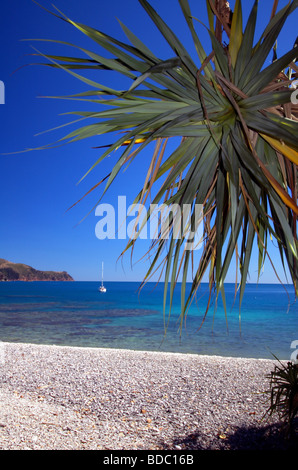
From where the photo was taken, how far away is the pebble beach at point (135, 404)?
3654 mm

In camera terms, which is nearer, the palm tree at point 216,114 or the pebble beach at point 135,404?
the palm tree at point 216,114

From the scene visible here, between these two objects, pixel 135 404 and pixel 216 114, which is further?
pixel 135 404

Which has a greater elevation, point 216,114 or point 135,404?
point 216,114

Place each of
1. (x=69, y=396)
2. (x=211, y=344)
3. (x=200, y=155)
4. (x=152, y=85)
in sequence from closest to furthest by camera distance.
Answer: (x=152, y=85)
(x=200, y=155)
(x=69, y=396)
(x=211, y=344)

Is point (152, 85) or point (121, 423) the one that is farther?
point (121, 423)

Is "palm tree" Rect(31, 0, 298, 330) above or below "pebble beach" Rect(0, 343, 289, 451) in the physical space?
above

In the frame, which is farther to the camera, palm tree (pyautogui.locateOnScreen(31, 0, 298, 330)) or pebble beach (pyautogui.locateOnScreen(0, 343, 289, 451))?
pebble beach (pyautogui.locateOnScreen(0, 343, 289, 451))

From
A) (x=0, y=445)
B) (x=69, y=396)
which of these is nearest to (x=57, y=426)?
(x=0, y=445)

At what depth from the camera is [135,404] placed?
4680mm

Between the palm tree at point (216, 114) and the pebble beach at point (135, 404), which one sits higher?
the palm tree at point (216, 114)

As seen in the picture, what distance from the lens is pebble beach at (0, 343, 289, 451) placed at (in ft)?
12.0

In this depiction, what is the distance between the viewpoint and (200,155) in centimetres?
196
